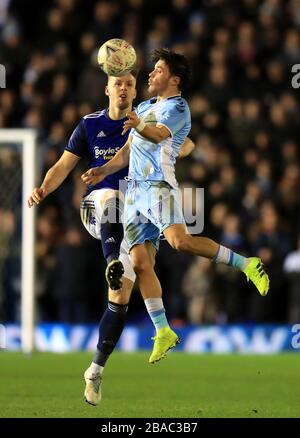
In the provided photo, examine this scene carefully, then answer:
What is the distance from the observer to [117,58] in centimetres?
1036

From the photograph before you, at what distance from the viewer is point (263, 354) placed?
1822 centimetres

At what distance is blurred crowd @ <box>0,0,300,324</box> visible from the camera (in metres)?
18.5

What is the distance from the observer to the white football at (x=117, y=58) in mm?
10344

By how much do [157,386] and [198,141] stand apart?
23.6 feet

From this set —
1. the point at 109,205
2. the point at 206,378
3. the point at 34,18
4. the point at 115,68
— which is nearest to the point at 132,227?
the point at 109,205

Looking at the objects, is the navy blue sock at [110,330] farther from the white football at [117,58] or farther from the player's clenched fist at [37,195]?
the white football at [117,58]

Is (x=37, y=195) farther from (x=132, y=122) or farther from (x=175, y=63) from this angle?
(x=175, y=63)

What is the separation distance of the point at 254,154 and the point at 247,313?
2331mm

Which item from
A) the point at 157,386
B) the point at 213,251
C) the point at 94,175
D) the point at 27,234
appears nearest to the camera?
the point at 94,175

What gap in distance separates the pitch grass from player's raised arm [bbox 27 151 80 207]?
170cm

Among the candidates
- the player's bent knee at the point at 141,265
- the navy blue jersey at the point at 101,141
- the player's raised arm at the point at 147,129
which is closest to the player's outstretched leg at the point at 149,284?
the player's bent knee at the point at 141,265

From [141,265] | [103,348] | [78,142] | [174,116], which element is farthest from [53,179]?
[103,348]

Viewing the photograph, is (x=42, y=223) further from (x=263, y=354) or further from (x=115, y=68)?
(x=115, y=68)

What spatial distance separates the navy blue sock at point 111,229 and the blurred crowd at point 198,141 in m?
7.47
